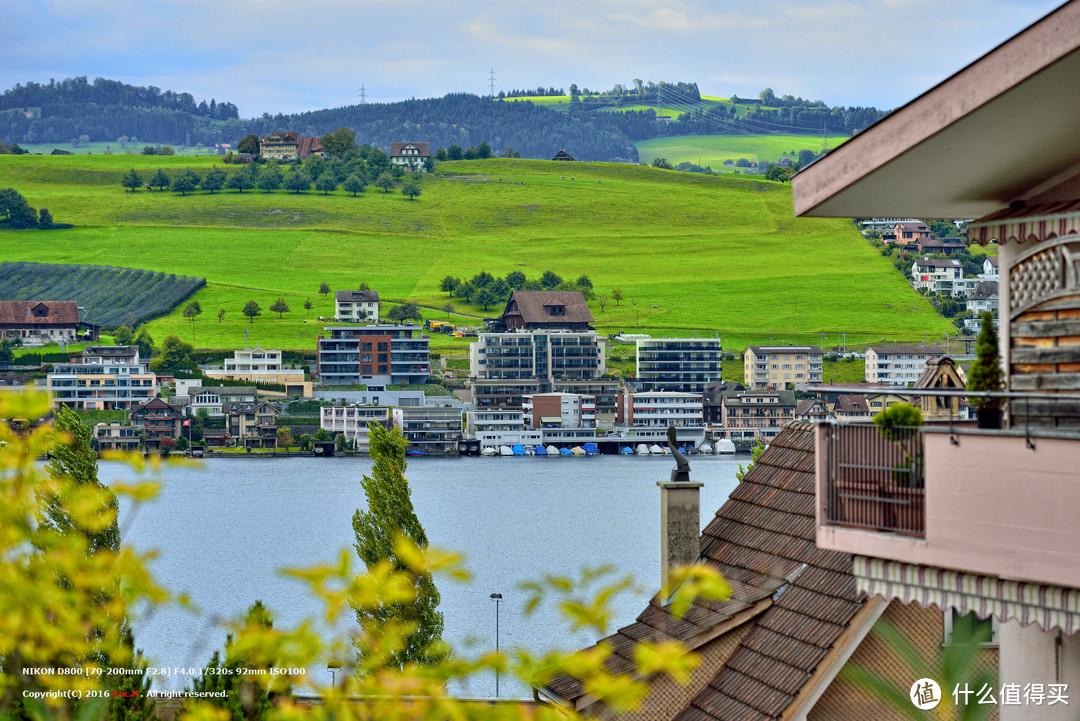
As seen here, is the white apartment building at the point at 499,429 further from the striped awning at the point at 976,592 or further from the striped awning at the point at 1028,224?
the striped awning at the point at 976,592

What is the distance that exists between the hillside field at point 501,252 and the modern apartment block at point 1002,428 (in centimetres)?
12928

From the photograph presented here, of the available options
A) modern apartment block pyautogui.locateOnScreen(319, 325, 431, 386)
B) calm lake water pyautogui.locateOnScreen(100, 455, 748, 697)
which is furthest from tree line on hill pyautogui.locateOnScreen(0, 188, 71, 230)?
calm lake water pyautogui.locateOnScreen(100, 455, 748, 697)

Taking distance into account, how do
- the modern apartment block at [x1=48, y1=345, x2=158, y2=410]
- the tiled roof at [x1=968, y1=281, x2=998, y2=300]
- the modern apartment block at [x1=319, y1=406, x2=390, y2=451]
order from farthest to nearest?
the tiled roof at [x1=968, y1=281, x2=998, y2=300] → the modern apartment block at [x1=48, y1=345, x2=158, y2=410] → the modern apartment block at [x1=319, y1=406, x2=390, y2=451]

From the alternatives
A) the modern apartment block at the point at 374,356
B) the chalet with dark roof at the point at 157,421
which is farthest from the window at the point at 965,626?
the modern apartment block at the point at 374,356

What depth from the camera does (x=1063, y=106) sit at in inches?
175

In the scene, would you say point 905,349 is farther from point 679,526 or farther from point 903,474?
point 903,474

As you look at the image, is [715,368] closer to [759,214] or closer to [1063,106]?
[759,214]

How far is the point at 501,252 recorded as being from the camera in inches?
6801

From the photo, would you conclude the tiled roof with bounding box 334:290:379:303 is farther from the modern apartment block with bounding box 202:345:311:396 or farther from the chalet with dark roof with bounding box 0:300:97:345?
the chalet with dark roof with bounding box 0:300:97:345

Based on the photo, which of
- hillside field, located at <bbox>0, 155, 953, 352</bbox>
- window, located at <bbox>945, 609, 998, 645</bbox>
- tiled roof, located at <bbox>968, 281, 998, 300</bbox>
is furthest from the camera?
tiled roof, located at <bbox>968, 281, 998, 300</bbox>

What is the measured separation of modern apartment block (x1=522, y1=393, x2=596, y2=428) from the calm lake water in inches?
210

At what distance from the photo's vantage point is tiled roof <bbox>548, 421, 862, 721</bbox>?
710 cm

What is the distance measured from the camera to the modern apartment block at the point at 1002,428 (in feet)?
13.4

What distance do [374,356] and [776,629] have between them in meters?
119
